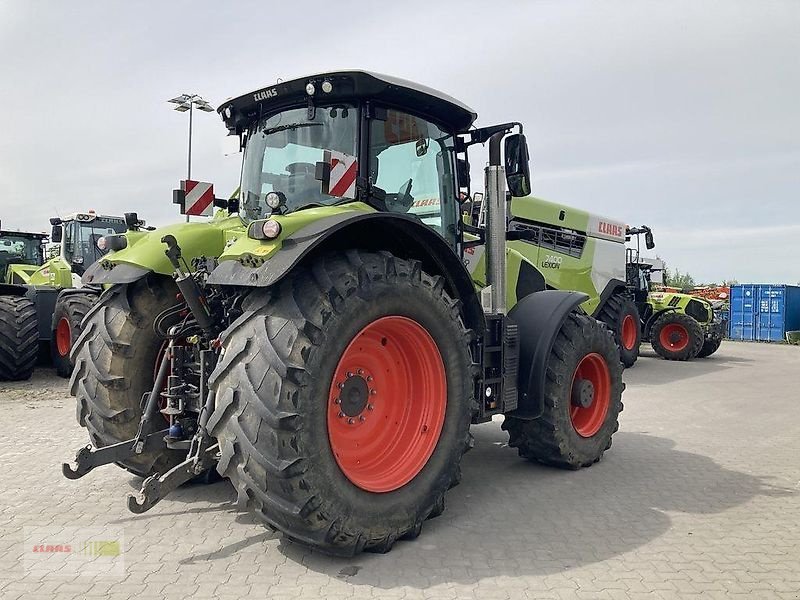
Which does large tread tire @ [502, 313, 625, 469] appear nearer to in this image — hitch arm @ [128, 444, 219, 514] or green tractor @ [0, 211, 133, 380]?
hitch arm @ [128, 444, 219, 514]

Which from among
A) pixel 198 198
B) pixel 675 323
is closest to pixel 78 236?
pixel 198 198

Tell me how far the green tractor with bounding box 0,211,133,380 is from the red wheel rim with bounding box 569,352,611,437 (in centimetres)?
631

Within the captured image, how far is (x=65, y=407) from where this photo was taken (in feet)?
26.1

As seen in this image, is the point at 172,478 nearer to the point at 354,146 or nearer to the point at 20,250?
the point at 354,146

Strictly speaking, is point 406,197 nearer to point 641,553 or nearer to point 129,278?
point 129,278

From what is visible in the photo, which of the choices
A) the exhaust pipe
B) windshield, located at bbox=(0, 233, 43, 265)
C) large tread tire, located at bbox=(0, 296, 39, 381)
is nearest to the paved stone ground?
the exhaust pipe

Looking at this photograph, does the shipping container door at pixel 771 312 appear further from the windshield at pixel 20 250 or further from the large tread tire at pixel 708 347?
the windshield at pixel 20 250

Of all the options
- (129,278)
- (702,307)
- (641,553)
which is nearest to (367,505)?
(641,553)

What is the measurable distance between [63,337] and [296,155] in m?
8.18

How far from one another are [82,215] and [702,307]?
546 inches

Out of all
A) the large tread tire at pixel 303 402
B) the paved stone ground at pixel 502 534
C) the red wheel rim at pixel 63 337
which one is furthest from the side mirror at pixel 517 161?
the red wheel rim at pixel 63 337

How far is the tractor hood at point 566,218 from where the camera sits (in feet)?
36.1

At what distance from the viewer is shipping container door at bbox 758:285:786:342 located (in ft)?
74.1

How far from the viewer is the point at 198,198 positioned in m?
4.86
